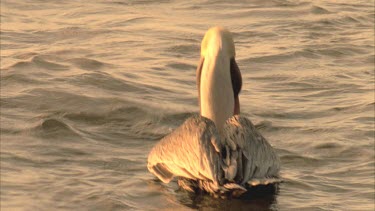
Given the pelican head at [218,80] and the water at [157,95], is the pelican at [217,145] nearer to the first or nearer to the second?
the pelican head at [218,80]

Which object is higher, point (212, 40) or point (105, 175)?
point (212, 40)

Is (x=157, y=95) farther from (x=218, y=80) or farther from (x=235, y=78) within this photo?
(x=218, y=80)

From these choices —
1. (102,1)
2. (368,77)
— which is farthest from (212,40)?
(102,1)

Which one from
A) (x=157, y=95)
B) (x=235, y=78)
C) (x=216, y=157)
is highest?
(x=235, y=78)

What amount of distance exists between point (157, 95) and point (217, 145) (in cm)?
333

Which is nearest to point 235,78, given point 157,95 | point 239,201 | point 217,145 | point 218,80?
point 218,80

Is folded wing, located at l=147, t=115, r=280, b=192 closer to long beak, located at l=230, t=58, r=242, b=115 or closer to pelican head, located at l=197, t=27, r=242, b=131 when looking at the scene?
pelican head, located at l=197, t=27, r=242, b=131

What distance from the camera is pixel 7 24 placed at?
48.2ft

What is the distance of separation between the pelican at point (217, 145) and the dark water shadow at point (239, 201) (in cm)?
8

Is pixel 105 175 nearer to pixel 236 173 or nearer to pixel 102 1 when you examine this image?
pixel 236 173

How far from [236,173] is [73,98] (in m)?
3.37

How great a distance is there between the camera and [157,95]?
39.7ft

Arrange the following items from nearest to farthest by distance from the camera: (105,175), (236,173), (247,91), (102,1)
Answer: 1. (236,173)
2. (105,175)
3. (247,91)
4. (102,1)

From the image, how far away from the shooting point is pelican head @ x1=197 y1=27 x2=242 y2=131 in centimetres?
964
